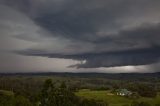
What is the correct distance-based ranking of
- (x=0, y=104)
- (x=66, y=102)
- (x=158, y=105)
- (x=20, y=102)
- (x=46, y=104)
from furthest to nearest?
1. (x=158, y=105)
2. (x=20, y=102)
3. (x=0, y=104)
4. (x=66, y=102)
5. (x=46, y=104)

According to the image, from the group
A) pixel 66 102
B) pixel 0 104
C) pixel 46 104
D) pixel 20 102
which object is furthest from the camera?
pixel 20 102

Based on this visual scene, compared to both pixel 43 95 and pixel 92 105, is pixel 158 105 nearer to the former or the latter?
pixel 92 105

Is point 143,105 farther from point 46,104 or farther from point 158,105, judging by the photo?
point 46,104

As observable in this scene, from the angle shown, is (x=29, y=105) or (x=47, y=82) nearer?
(x=47, y=82)

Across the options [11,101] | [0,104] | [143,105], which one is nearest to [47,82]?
[0,104]

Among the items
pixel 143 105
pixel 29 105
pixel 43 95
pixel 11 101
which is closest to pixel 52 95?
pixel 43 95

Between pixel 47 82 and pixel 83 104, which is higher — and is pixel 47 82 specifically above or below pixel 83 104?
above

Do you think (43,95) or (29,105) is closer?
(43,95)

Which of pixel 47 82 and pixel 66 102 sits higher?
pixel 47 82
